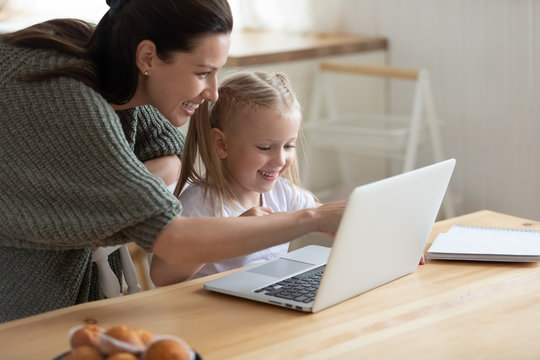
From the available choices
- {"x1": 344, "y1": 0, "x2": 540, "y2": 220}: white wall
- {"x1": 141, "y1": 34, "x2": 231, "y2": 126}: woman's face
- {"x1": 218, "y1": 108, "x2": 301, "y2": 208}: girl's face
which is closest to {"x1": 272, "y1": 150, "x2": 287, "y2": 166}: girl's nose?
{"x1": 218, "y1": 108, "x2": 301, "y2": 208}: girl's face

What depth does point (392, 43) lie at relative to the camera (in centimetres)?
335

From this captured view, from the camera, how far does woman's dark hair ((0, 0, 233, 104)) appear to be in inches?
51.4

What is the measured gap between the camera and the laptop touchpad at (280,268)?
4.38ft

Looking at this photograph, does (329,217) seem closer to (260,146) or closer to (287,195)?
(260,146)

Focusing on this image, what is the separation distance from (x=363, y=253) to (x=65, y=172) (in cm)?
46

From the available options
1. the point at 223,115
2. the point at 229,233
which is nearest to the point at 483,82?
the point at 223,115

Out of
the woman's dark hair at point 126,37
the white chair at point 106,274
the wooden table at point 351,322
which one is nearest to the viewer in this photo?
the wooden table at point 351,322

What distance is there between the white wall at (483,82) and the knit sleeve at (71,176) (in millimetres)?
1965

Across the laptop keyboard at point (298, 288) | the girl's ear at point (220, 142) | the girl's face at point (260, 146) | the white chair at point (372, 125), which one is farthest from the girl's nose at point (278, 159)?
the white chair at point (372, 125)

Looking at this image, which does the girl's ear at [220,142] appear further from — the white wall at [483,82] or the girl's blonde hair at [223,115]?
the white wall at [483,82]

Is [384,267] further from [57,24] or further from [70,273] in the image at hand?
[57,24]

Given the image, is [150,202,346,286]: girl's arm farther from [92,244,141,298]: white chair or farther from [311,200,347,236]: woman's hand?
[92,244,141,298]: white chair

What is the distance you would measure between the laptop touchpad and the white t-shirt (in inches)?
6.5

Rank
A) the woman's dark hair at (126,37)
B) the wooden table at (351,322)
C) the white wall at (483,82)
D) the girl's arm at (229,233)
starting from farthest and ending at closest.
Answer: the white wall at (483,82) → the woman's dark hair at (126,37) → the girl's arm at (229,233) → the wooden table at (351,322)
